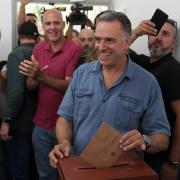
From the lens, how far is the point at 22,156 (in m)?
2.59

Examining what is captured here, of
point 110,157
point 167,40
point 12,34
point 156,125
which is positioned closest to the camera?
point 110,157

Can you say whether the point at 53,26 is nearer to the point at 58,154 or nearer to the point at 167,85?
the point at 167,85

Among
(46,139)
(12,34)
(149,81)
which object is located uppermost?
(149,81)

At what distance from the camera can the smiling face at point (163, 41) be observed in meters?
2.14

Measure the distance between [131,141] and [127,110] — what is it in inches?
11.8

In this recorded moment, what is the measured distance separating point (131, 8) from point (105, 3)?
3.55 feet

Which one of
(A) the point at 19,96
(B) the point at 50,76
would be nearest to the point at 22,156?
(A) the point at 19,96

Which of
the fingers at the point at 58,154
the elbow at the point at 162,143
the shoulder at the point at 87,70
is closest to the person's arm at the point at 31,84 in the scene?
the shoulder at the point at 87,70

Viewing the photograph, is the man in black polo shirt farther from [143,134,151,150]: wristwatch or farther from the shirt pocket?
[143,134,151,150]: wristwatch

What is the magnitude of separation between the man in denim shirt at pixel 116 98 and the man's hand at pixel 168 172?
0.45m

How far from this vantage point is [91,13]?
4438 millimetres

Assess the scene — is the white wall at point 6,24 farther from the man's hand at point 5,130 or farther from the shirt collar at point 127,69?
the shirt collar at point 127,69

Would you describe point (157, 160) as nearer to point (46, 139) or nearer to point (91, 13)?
point (46, 139)

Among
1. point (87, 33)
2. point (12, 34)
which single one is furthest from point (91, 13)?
point (87, 33)
